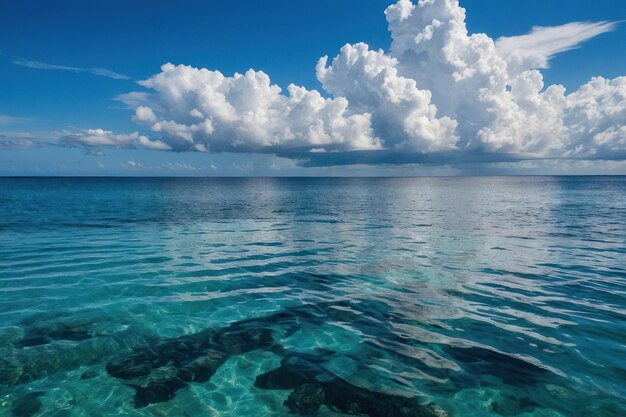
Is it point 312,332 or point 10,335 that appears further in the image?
point 312,332

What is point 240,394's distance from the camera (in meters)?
9.84

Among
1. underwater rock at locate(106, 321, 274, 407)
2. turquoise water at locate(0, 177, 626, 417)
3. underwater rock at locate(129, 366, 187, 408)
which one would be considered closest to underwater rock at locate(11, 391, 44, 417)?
turquoise water at locate(0, 177, 626, 417)

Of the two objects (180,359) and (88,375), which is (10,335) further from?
(180,359)

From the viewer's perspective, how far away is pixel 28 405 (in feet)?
29.8

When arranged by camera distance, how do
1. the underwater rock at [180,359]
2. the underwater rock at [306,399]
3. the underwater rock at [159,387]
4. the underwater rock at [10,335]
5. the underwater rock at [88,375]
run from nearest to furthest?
the underwater rock at [306,399]
the underwater rock at [159,387]
the underwater rock at [180,359]
the underwater rock at [88,375]
the underwater rock at [10,335]

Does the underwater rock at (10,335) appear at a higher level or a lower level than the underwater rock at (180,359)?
higher

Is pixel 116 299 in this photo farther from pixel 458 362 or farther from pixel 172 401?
pixel 458 362

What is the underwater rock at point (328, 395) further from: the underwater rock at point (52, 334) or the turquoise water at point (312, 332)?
the underwater rock at point (52, 334)

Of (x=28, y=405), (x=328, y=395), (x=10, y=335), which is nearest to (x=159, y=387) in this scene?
(x=28, y=405)

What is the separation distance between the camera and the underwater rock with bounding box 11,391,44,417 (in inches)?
346

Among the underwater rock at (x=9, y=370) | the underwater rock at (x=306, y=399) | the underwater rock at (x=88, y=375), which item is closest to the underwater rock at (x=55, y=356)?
the underwater rock at (x=9, y=370)

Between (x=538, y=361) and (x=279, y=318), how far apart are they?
28.8 ft

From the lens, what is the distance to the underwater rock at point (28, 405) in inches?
346

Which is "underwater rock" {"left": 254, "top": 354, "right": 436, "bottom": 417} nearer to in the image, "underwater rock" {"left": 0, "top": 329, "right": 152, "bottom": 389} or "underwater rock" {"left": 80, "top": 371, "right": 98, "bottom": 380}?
"underwater rock" {"left": 80, "top": 371, "right": 98, "bottom": 380}
